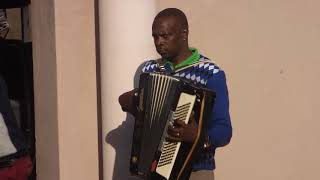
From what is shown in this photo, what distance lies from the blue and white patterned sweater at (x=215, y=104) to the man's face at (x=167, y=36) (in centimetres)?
12

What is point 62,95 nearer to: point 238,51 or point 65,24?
point 65,24

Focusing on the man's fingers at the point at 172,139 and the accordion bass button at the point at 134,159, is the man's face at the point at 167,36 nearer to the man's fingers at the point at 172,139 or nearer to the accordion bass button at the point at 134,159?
the man's fingers at the point at 172,139

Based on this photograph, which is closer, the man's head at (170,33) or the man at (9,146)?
the man's head at (170,33)

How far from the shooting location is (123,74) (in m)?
4.09

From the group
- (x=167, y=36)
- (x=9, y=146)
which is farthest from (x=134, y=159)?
(x=9, y=146)

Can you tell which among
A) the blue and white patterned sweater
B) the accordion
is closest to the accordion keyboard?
the accordion

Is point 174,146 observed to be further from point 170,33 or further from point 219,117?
point 170,33

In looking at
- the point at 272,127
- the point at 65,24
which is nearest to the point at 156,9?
the point at 65,24

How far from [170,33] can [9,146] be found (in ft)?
3.97

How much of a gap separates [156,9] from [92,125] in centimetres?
92

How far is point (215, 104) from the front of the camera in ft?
10.3

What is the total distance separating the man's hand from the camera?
9.89 feet

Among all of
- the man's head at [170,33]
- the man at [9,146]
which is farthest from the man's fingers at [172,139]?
the man at [9,146]

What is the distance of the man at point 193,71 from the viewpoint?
3.14 meters
